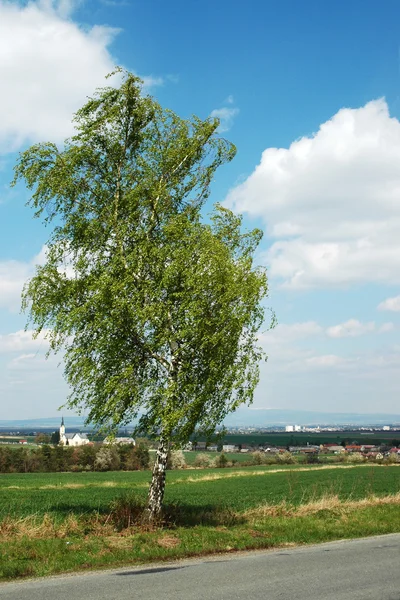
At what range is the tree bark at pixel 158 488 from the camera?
16297 mm

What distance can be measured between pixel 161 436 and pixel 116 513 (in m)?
2.54

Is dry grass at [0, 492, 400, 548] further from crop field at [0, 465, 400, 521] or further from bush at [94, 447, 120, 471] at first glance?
bush at [94, 447, 120, 471]

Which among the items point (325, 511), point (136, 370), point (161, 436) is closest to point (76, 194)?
point (136, 370)

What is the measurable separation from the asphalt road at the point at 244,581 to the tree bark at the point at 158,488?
3.83m

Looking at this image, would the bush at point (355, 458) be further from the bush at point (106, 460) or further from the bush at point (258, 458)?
the bush at point (106, 460)

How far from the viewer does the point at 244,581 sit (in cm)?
1011

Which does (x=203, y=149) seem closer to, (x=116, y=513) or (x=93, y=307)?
(x=93, y=307)

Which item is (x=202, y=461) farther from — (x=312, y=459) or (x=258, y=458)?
(x=312, y=459)

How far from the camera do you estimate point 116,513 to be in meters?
16.4

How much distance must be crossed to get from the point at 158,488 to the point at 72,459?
3095 inches

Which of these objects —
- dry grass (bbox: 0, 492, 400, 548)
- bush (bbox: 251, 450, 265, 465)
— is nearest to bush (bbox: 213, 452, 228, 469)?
bush (bbox: 251, 450, 265, 465)

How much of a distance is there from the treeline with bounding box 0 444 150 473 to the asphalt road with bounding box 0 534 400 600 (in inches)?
3125

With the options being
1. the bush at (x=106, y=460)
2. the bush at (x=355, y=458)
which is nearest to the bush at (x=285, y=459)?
the bush at (x=355, y=458)

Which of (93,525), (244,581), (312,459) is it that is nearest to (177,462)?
(312,459)
